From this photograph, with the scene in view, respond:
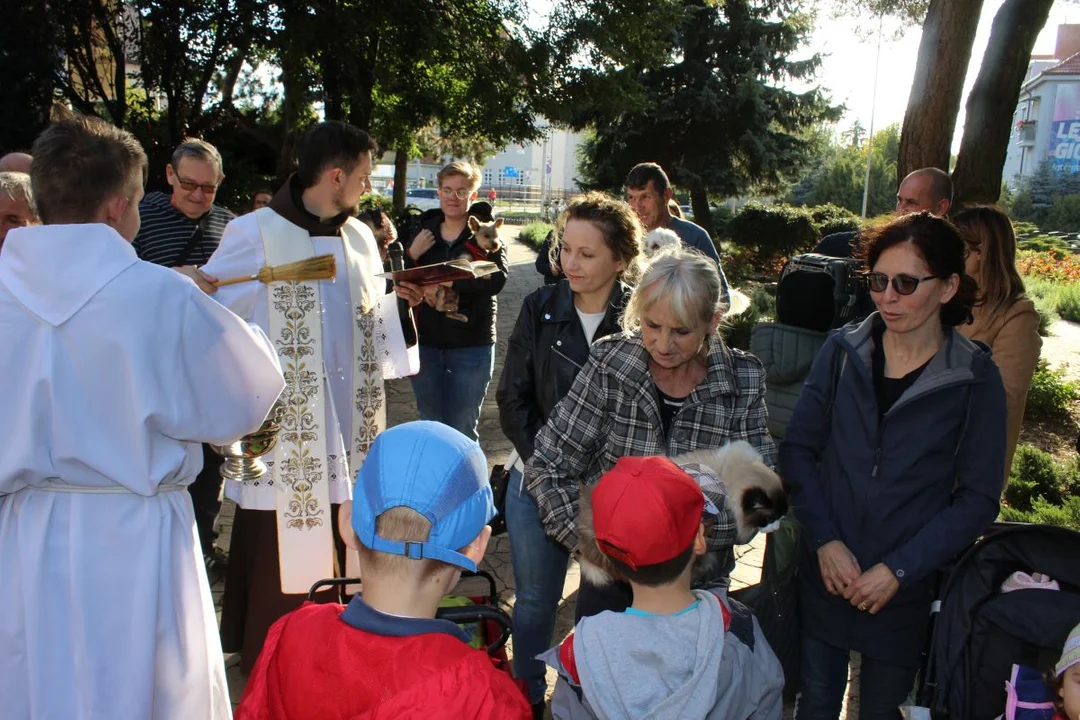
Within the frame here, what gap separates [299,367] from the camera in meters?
3.73

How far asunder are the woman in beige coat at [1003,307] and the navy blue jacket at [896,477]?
3.67 ft

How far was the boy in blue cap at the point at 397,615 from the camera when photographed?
66.0 inches

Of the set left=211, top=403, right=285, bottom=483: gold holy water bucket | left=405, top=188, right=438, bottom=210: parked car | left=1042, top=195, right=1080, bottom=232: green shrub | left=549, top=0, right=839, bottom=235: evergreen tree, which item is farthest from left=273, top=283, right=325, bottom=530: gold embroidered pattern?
left=1042, top=195, right=1080, bottom=232: green shrub

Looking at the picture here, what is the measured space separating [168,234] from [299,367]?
1.31 meters

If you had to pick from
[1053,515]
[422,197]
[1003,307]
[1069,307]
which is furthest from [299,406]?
[422,197]

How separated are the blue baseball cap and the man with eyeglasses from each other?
9.25ft

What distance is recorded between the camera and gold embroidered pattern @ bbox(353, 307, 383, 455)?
13.0 ft

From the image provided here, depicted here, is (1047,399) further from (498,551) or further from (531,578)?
(531,578)

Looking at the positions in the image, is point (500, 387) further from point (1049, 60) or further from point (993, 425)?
point (1049, 60)

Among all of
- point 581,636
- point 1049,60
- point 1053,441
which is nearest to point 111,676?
point 581,636

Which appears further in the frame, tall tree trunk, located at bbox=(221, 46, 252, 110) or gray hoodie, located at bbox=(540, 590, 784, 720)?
tall tree trunk, located at bbox=(221, 46, 252, 110)

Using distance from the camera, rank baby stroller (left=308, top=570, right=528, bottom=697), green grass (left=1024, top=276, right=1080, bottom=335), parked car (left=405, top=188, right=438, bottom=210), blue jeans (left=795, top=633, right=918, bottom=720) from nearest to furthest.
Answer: baby stroller (left=308, top=570, right=528, bottom=697), blue jeans (left=795, top=633, right=918, bottom=720), green grass (left=1024, top=276, right=1080, bottom=335), parked car (left=405, top=188, right=438, bottom=210)

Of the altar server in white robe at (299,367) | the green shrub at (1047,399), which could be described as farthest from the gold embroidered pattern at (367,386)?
the green shrub at (1047,399)

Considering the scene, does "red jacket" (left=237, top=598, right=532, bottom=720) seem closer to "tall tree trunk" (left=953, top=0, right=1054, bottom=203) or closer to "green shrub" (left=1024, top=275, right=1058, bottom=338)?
"tall tree trunk" (left=953, top=0, right=1054, bottom=203)
